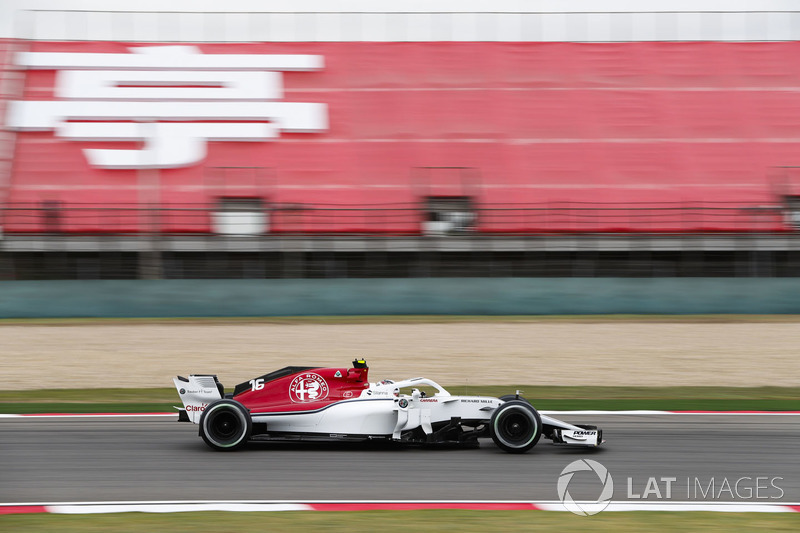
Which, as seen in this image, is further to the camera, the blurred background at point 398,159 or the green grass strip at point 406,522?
the blurred background at point 398,159

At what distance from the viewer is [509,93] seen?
30.8 meters

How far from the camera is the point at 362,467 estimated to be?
7.79 m

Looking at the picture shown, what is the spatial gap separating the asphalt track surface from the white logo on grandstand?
19799 millimetres

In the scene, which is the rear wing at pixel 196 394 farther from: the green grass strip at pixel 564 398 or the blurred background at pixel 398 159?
the blurred background at pixel 398 159

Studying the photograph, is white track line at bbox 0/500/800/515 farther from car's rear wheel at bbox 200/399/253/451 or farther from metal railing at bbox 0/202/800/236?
metal railing at bbox 0/202/800/236

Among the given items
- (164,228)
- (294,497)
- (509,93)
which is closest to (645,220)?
(509,93)

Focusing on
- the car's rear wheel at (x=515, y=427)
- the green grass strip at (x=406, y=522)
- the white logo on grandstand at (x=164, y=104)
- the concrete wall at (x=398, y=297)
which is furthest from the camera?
the white logo on grandstand at (x=164, y=104)

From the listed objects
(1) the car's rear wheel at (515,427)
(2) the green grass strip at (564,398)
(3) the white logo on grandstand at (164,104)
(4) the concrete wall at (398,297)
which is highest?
(3) the white logo on grandstand at (164,104)

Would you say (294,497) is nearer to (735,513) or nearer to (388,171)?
(735,513)

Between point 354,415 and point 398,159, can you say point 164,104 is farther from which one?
point 354,415

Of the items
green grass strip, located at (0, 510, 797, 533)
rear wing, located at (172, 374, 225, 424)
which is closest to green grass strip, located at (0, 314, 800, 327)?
rear wing, located at (172, 374, 225, 424)

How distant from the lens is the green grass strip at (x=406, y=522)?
19.2 ft

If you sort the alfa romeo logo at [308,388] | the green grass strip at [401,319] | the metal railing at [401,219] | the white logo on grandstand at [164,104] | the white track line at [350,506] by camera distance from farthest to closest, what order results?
1. the white logo on grandstand at [164,104]
2. the metal railing at [401,219]
3. the green grass strip at [401,319]
4. the alfa romeo logo at [308,388]
5. the white track line at [350,506]

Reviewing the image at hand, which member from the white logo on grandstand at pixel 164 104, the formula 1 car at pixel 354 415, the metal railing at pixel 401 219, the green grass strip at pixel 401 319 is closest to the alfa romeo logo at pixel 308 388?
the formula 1 car at pixel 354 415
